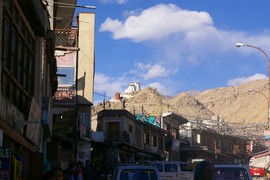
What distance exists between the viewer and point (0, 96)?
12.0m

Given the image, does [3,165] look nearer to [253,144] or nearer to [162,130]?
[162,130]

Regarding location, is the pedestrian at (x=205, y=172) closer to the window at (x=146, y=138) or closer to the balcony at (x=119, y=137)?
the balcony at (x=119, y=137)

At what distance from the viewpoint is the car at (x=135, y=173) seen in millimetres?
15462

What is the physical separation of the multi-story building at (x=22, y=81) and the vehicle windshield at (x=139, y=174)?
2.75 m

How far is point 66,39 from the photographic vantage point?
138 ft

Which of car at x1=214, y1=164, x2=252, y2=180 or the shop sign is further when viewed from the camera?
car at x1=214, y1=164, x2=252, y2=180

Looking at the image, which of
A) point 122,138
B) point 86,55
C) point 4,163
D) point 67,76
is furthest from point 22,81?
point 122,138

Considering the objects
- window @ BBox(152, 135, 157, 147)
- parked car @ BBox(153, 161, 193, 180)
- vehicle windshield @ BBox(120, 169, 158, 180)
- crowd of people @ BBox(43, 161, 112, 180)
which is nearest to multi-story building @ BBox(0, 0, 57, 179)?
crowd of people @ BBox(43, 161, 112, 180)

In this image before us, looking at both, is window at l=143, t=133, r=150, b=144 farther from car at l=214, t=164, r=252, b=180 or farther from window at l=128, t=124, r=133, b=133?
car at l=214, t=164, r=252, b=180

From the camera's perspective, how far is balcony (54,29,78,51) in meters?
40.8

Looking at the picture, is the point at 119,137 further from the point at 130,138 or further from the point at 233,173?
the point at 233,173

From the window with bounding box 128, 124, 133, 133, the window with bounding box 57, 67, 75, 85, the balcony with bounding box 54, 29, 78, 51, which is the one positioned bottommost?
the window with bounding box 128, 124, 133, 133

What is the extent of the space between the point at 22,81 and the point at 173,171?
12.8 meters

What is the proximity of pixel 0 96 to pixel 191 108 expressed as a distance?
15112 centimetres
